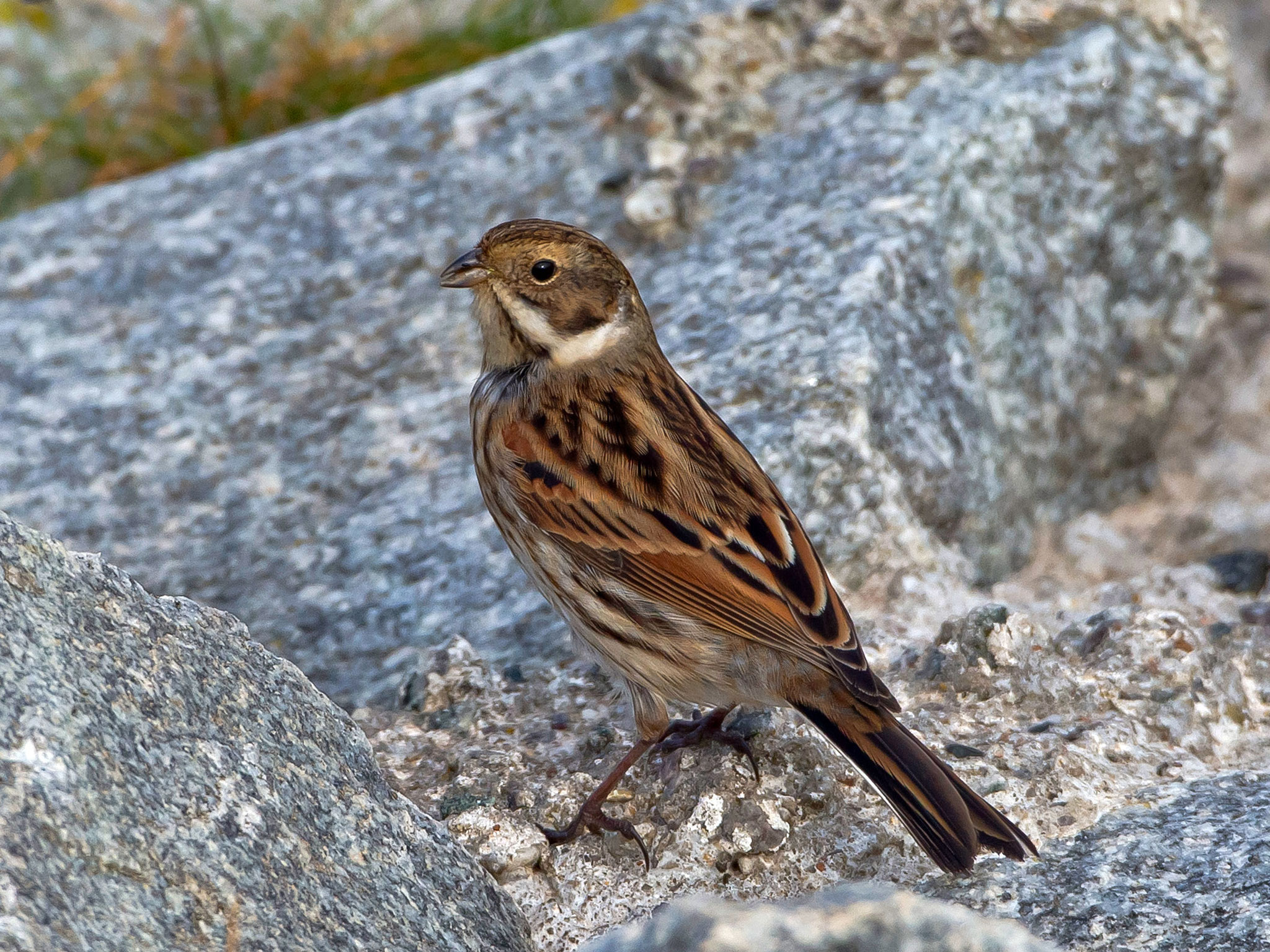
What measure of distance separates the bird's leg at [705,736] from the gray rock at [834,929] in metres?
1.38

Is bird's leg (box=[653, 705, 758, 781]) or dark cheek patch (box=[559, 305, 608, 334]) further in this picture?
dark cheek patch (box=[559, 305, 608, 334])

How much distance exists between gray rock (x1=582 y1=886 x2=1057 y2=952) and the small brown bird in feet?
3.28

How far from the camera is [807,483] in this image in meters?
4.29

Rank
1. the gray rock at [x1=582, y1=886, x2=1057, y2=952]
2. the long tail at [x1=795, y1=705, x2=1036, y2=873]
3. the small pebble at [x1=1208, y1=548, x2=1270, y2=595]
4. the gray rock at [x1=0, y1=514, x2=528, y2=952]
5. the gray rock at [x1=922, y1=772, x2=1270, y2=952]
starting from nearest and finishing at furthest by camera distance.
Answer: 1. the gray rock at [x1=582, y1=886, x2=1057, y2=952]
2. the gray rock at [x1=0, y1=514, x2=528, y2=952]
3. the gray rock at [x1=922, y1=772, x2=1270, y2=952]
4. the long tail at [x1=795, y1=705, x2=1036, y2=873]
5. the small pebble at [x1=1208, y1=548, x2=1270, y2=595]

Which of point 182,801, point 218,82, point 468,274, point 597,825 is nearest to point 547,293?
point 468,274

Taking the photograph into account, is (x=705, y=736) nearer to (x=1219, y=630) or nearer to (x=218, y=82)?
(x=1219, y=630)

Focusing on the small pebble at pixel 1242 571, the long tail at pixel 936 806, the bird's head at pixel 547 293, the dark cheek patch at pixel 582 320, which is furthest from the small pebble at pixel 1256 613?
the dark cheek patch at pixel 582 320

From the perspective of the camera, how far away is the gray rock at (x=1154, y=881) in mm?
2877

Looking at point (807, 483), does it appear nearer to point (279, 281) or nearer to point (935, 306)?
point (935, 306)

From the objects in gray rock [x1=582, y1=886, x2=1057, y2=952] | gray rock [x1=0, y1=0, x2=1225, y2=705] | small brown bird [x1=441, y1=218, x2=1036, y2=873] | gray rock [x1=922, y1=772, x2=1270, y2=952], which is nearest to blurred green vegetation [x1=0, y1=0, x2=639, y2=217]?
gray rock [x1=0, y1=0, x2=1225, y2=705]

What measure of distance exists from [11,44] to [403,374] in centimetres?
397

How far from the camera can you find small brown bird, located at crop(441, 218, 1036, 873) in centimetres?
323

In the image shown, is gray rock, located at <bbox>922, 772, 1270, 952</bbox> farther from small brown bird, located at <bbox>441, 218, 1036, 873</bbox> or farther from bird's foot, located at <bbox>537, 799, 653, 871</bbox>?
bird's foot, located at <bbox>537, 799, 653, 871</bbox>

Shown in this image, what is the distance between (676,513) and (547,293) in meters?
0.79
